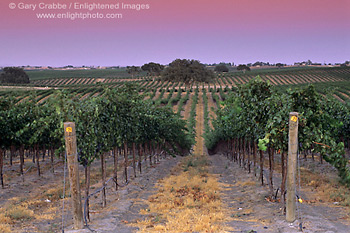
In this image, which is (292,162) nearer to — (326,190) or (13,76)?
(326,190)

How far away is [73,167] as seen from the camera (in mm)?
9641

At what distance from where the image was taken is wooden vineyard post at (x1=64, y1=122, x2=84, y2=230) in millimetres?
9500

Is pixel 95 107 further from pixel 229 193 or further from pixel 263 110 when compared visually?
pixel 229 193

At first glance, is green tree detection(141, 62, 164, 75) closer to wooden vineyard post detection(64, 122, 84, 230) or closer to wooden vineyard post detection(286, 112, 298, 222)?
wooden vineyard post detection(64, 122, 84, 230)

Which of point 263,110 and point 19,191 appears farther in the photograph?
point 19,191

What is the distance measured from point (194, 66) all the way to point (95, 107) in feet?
269

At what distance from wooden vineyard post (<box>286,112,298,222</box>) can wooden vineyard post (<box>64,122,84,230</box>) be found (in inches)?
247

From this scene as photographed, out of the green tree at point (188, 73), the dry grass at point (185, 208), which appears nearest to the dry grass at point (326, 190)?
the dry grass at point (185, 208)

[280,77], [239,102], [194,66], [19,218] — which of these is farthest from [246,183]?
[280,77]

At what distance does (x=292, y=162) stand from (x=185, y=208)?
495 centimetres

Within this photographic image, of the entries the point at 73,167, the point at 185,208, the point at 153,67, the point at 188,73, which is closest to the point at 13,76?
the point at 153,67

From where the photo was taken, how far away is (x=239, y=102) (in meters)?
12.7

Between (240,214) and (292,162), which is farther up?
(292,162)

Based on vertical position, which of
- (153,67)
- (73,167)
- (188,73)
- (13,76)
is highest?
(153,67)
